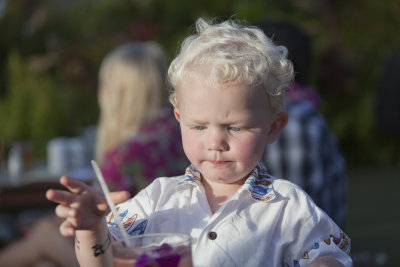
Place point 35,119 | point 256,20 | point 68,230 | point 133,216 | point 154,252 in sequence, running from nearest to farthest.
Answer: point 154,252, point 68,230, point 133,216, point 35,119, point 256,20

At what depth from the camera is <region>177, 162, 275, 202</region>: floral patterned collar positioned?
1662 millimetres

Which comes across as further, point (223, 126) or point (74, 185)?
point (223, 126)

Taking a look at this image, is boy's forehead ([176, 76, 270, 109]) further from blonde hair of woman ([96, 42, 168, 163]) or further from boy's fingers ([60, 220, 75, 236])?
Result: blonde hair of woman ([96, 42, 168, 163])

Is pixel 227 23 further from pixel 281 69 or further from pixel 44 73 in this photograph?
pixel 44 73

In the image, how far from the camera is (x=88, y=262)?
1501 mm


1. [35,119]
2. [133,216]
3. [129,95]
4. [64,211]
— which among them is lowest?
[35,119]

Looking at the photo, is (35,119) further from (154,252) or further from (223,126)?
(154,252)

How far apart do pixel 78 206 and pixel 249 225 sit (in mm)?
479

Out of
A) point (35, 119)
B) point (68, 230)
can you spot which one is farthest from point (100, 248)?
point (35, 119)

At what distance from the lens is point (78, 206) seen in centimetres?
141

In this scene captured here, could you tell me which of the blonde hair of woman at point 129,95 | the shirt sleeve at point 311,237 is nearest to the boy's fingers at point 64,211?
the shirt sleeve at point 311,237

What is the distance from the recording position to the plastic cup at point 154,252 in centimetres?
127

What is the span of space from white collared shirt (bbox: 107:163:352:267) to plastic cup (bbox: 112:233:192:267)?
0.30m

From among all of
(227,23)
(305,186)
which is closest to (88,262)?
(227,23)
